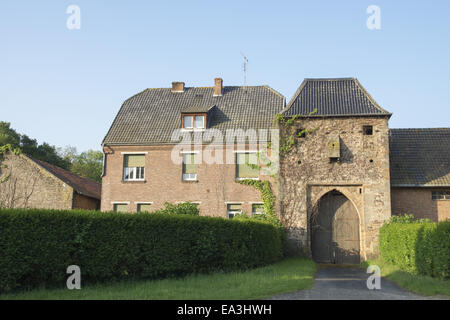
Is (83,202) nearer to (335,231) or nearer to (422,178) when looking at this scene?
(335,231)

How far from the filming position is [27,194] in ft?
88.1

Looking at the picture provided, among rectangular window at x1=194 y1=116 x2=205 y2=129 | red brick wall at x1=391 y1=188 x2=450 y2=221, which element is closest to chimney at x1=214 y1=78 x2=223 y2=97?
rectangular window at x1=194 y1=116 x2=205 y2=129

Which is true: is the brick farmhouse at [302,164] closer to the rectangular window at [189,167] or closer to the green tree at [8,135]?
the rectangular window at [189,167]

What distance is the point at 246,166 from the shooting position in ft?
80.6

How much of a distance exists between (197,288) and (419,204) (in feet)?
50.3

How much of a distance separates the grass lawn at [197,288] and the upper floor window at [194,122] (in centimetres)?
1240

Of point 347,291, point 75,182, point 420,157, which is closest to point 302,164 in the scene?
point 420,157

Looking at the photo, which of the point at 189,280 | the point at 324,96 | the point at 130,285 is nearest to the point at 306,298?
the point at 189,280

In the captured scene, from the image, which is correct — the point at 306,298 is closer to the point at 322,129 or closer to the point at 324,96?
the point at 322,129

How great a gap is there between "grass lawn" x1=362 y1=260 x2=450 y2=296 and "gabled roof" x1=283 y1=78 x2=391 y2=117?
29.8 ft

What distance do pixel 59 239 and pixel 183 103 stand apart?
1687 cm

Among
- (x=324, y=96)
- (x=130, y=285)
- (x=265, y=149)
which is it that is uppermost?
(x=324, y=96)

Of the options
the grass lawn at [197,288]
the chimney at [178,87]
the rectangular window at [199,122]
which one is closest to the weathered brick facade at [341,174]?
the rectangular window at [199,122]
